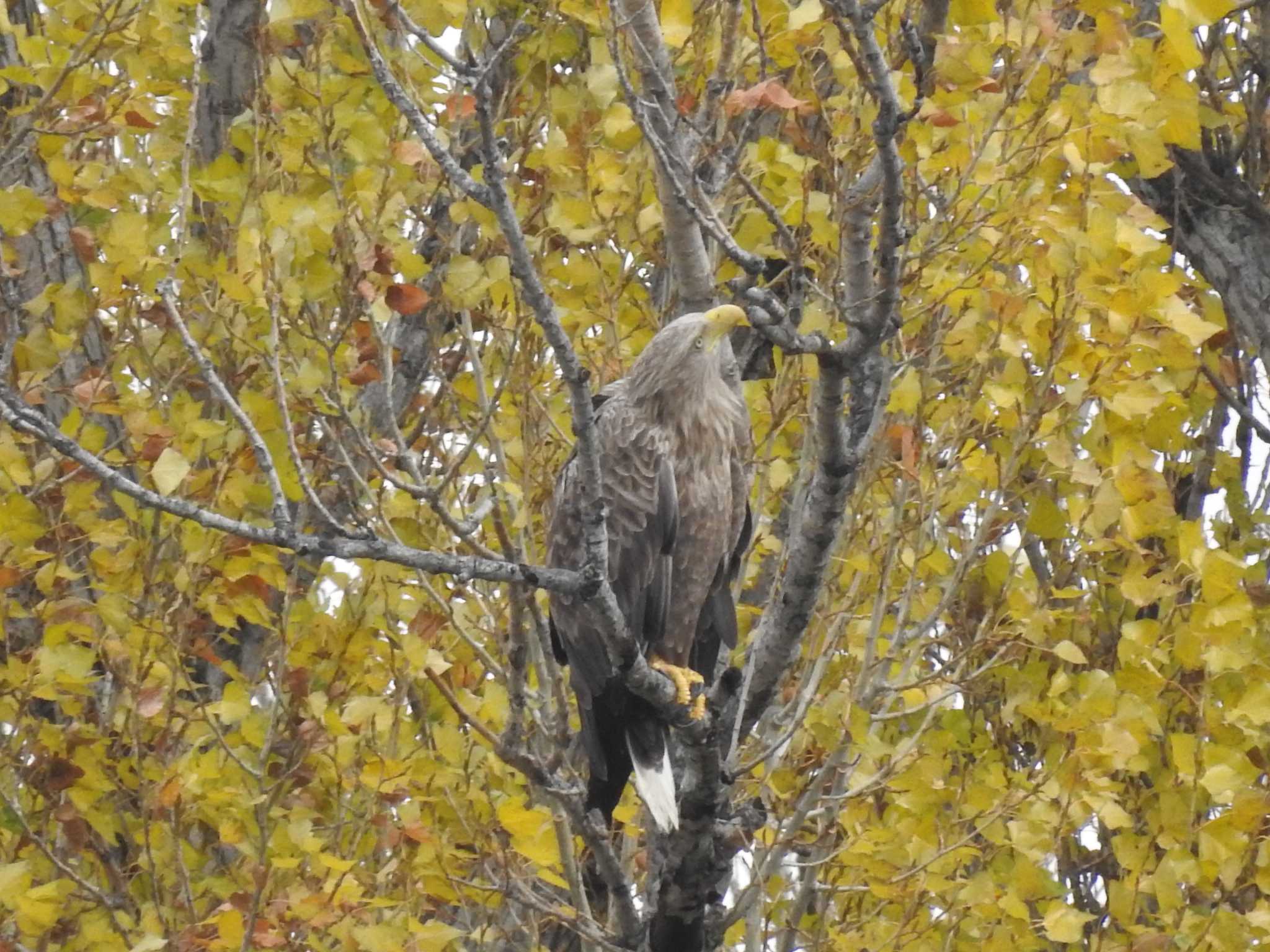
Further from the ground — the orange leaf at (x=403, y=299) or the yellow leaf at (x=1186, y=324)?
the orange leaf at (x=403, y=299)

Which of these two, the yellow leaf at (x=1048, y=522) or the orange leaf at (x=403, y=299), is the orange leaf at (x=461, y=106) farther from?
the yellow leaf at (x=1048, y=522)

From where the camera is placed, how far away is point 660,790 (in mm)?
4008

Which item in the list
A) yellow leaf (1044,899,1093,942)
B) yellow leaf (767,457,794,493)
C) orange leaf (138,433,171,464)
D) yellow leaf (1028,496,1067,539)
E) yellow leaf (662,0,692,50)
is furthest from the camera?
yellow leaf (1028,496,1067,539)

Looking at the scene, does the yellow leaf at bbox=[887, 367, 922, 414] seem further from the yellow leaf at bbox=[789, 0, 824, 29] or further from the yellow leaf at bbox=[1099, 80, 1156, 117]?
the yellow leaf at bbox=[789, 0, 824, 29]

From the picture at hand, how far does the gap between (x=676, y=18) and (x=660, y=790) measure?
1.82 m

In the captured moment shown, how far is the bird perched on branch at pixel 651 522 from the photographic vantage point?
4.23m

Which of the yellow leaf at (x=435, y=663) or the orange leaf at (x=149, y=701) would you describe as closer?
the yellow leaf at (x=435, y=663)

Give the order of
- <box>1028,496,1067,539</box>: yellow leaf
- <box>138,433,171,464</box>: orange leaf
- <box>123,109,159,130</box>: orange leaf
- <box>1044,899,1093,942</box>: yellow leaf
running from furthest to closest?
<box>1028,496,1067,539</box>: yellow leaf
<box>123,109,159,130</box>: orange leaf
<box>138,433,171,464</box>: orange leaf
<box>1044,899,1093,942</box>: yellow leaf

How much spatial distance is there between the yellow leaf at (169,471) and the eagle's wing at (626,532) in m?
1.03

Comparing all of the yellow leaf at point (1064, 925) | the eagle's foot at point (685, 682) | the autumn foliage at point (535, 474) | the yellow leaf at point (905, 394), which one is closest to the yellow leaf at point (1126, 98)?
the autumn foliage at point (535, 474)

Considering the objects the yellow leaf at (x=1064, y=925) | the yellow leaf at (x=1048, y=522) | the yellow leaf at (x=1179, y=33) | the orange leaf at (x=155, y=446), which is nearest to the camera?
the yellow leaf at (x=1179, y=33)

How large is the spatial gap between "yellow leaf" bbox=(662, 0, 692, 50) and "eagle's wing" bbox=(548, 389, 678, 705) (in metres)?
1.13

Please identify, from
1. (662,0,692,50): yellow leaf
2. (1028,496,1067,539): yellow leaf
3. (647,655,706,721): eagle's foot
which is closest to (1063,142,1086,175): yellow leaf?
(662,0,692,50): yellow leaf

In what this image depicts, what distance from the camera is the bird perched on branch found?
4.23 meters
